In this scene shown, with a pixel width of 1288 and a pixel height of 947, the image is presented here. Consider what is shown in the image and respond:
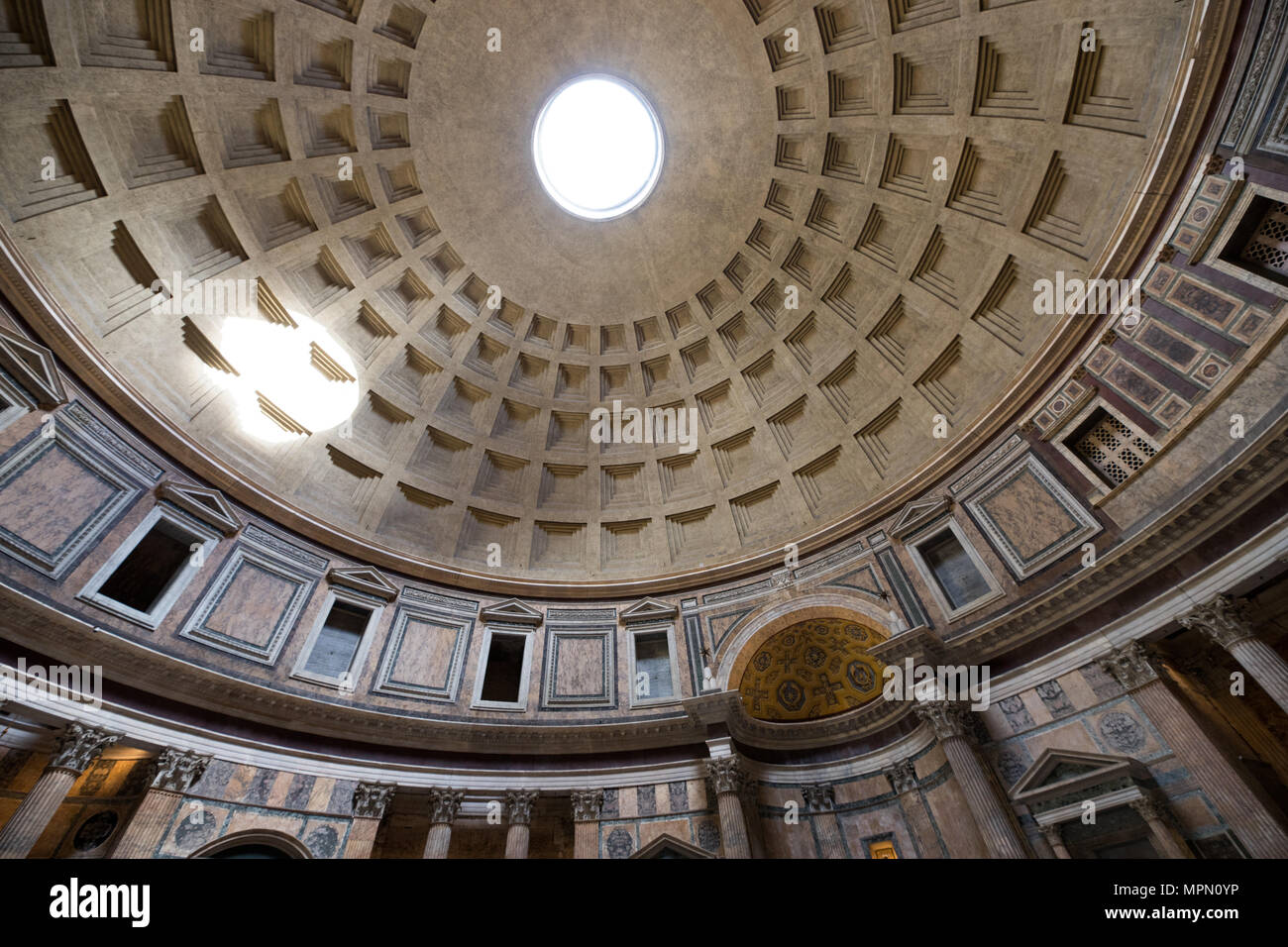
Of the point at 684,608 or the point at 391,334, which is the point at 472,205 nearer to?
the point at 391,334

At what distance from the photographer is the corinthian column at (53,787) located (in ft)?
31.7

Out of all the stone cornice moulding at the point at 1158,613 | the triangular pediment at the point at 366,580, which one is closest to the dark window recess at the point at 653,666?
the triangular pediment at the point at 366,580

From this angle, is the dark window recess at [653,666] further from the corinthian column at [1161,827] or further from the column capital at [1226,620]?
the column capital at [1226,620]

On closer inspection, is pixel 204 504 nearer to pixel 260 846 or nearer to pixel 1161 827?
pixel 260 846

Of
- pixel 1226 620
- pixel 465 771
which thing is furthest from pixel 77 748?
pixel 1226 620

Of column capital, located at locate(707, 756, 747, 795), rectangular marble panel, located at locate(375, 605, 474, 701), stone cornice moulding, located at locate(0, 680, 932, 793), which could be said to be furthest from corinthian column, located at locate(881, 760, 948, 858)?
rectangular marble panel, located at locate(375, 605, 474, 701)

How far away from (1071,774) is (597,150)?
2442 centimetres

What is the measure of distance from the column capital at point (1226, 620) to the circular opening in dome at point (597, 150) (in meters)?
19.7

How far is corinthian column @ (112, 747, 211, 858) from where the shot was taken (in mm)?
10857

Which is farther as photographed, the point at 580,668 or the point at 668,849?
the point at 580,668

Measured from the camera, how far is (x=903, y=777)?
14.0 m

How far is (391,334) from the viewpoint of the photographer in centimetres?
2039
